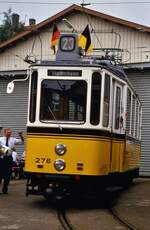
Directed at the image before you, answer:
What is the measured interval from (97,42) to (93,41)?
236 millimetres

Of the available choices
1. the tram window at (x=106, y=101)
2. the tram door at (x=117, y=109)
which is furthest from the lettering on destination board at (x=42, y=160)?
the tram door at (x=117, y=109)

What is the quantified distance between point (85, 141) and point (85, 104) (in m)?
0.77

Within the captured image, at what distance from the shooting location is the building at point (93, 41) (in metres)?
26.2

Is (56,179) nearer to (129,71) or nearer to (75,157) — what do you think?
(75,157)

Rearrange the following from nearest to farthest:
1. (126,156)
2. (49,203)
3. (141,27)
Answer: (49,203) < (126,156) < (141,27)

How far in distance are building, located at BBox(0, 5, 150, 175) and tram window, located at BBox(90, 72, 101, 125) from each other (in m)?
10.9

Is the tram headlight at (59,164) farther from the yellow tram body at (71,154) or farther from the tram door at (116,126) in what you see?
the tram door at (116,126)

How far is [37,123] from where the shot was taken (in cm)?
1329

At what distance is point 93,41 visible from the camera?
27.4 m

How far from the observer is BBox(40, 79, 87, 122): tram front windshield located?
13.2 meters

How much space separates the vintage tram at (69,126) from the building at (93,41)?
Answer: 34.7ft

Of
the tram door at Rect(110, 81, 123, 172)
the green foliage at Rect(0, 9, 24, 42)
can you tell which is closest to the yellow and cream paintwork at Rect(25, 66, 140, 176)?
the tram door at Rect(110, 81, 123, 172)

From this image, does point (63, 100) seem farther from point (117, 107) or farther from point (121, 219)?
point (121, 219)

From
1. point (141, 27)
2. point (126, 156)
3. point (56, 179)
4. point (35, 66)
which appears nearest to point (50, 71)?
point (35, 66)
